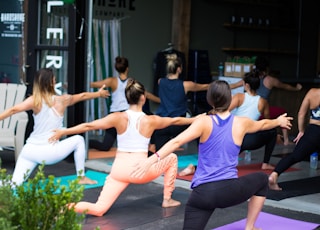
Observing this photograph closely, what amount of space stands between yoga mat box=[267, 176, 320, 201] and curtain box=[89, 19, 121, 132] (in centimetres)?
412

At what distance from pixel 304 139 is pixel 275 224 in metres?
1.53

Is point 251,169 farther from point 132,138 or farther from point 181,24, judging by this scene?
point 181,24

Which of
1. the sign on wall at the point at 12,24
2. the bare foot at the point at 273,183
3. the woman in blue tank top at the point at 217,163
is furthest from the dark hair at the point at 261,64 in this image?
the woman in blue tank top at the point at 217,163

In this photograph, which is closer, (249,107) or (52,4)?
(249,107)

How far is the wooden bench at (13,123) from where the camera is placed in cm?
730

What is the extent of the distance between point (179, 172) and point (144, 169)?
129 inches

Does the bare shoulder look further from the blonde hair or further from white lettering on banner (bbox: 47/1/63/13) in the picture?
white lettering on banner (bbox: 47/1/63/13)

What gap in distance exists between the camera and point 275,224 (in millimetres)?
5172

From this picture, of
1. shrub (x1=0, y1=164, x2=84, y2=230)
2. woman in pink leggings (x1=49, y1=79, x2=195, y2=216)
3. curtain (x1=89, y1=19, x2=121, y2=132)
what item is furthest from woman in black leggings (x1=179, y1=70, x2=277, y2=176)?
shrub (x1=0, y1=164, x2=84, y2=230)

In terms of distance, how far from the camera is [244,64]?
10.5m

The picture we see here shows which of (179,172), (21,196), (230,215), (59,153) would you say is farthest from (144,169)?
(179,172)

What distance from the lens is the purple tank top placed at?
172 inches

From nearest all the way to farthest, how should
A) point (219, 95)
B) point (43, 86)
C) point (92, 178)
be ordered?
point (219, 95)
point (43, 86)
point (92, 178)

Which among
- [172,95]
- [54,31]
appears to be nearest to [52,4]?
[54,31]
